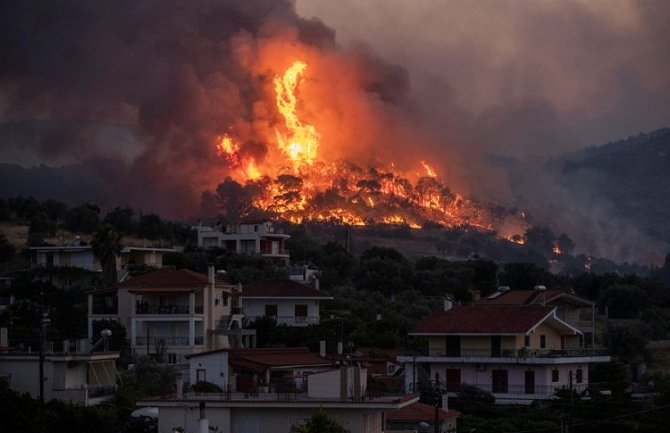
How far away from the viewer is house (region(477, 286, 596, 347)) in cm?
7150

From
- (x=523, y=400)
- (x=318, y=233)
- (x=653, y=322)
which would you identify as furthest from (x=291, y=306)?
(x=318, y=233)

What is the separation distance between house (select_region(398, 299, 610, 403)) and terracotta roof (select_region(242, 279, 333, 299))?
452 inches

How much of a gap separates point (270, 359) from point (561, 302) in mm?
22935

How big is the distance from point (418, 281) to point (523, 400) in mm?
39728

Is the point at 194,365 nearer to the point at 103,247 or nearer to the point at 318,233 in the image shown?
the point at 103,247

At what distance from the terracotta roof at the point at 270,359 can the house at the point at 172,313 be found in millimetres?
9948

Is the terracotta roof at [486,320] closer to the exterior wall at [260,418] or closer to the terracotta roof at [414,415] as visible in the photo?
the terracotta roof at [414,415]

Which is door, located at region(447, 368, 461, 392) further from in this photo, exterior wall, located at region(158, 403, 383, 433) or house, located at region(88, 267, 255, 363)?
exterior wall, located at region(158, 403, 383, 433)

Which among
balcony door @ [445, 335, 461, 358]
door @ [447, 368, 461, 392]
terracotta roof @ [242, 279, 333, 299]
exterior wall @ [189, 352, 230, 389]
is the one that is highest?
terracotta roof @ [242, 279, 333, 299]

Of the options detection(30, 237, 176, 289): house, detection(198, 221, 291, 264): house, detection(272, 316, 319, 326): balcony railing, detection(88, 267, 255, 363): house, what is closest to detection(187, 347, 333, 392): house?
detection(88, 267, 255, 363): house

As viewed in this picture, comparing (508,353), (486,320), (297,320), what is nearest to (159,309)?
(297,320)

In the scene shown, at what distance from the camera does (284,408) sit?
3875cm

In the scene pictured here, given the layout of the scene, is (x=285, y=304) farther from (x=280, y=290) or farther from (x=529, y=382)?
(x=529, y=382)

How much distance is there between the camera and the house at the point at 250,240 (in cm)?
10538
